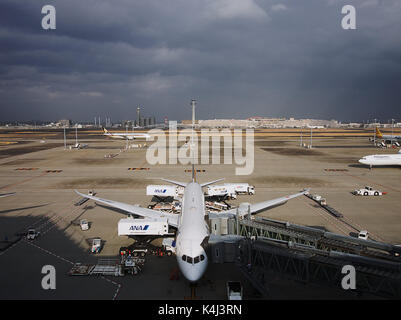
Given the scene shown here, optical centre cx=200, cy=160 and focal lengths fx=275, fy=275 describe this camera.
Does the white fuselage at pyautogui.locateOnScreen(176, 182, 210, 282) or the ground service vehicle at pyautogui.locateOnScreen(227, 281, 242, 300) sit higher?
the white fuselage at pyautogui.locateOnScreen(176, 182, 210, 282)

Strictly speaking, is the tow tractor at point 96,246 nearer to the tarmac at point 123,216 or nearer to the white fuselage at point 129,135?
the tarmac at point 123,216

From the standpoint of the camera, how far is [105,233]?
1233 inches

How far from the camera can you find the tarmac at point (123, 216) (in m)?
20.6

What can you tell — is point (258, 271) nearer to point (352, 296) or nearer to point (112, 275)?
point (352, 296)

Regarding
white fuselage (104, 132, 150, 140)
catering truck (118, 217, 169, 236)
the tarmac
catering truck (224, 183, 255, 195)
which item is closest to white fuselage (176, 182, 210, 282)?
the tarmac

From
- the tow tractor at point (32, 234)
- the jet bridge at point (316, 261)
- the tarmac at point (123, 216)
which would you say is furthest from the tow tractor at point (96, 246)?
the jet bridge at point (316, 261)

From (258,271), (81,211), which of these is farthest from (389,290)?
(81,211)

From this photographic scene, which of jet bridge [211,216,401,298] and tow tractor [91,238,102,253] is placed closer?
jet bridge [211,216,401,298]

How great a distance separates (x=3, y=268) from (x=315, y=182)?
5244cm

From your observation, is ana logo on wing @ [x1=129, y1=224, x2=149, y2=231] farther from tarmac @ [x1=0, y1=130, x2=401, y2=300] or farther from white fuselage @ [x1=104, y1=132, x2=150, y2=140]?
white fuselage @ [x1=104, y1=132, x2=150, y2=140]

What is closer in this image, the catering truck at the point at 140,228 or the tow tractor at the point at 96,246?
the tow tractor at the point at 96,246

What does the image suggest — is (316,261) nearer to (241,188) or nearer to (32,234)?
(32,234)

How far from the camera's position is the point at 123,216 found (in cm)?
3678

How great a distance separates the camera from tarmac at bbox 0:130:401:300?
67.7 ft
